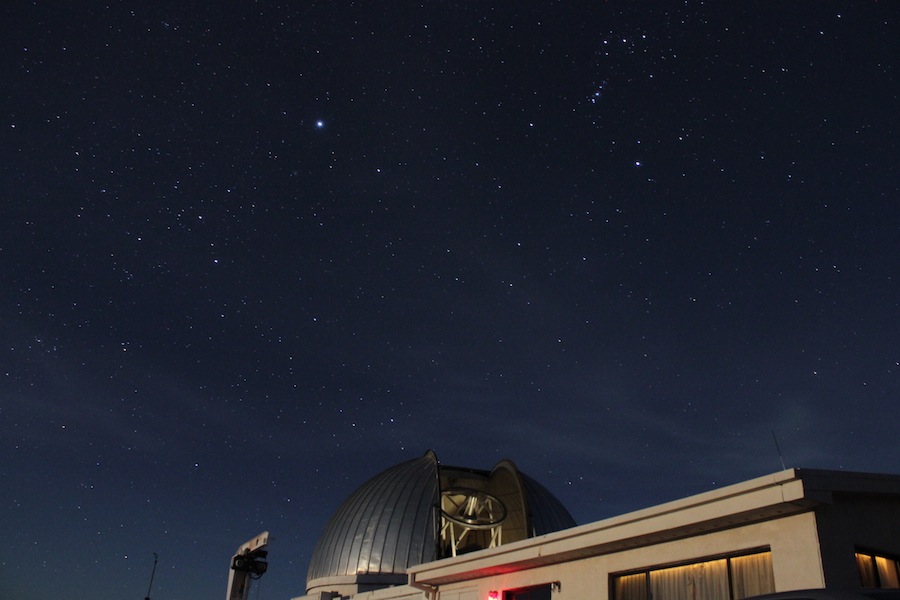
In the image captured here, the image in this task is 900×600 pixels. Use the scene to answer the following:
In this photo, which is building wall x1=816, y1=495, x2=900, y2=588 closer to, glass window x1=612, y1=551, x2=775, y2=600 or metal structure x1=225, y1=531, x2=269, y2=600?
glass window x1=612, y1=551, x2=775, y2=600

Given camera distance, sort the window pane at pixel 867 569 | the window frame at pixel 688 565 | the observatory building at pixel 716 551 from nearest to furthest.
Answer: the observatory building at pixel 716 551 < the window pane at pixel 867 569 < the window frame at pixel 688 565

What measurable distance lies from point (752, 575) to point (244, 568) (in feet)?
58.1

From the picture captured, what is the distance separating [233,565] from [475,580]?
432 inches

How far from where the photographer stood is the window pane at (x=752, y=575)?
7.88 meters

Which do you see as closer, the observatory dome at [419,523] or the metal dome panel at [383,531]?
the observatory dome at [419,523]

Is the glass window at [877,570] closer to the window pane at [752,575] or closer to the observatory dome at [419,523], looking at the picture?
the window pane at [752,575]

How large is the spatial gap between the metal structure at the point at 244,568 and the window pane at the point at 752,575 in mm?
16721

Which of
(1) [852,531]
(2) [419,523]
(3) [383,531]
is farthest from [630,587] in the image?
(3) [383,531]

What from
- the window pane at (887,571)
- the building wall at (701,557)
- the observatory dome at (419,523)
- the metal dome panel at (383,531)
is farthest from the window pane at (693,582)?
the metal dome panel at (383,531)

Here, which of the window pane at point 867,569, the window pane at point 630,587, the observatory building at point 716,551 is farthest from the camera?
the window pane at point 630,587

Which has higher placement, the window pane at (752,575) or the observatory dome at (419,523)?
the observatory dome at (419,523)

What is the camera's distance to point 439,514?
66.6ft

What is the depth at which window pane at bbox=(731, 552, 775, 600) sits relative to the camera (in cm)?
788

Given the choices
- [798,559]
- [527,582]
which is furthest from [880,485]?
[527,582]
